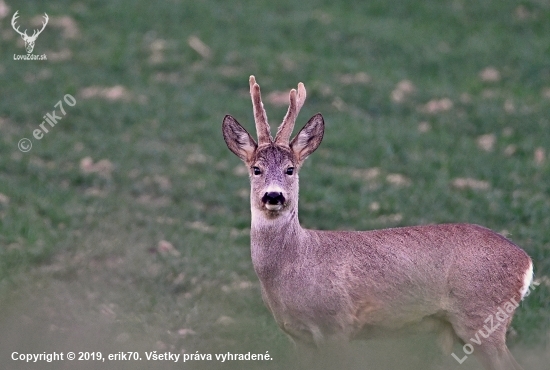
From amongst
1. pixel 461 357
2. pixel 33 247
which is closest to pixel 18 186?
pixel 33 247

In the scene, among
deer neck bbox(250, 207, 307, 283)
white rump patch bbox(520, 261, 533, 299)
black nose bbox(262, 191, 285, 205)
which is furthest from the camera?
white rump patch bbox(520, 261, 533, 299)

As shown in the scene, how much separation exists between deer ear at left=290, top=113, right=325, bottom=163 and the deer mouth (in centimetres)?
50

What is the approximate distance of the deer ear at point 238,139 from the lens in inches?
282

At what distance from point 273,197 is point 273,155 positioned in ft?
1.22

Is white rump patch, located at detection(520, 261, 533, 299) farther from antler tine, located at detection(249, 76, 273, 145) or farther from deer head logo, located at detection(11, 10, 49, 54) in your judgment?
deer head logo, located at detection(11, 10, 49, 54)

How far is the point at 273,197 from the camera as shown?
673 centimetres

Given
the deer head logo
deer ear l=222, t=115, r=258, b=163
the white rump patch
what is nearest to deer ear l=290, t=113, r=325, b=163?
deer ear l=222, t=115, r=258, b=163

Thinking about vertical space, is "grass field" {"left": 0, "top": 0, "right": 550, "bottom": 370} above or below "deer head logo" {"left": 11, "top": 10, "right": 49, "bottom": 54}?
below

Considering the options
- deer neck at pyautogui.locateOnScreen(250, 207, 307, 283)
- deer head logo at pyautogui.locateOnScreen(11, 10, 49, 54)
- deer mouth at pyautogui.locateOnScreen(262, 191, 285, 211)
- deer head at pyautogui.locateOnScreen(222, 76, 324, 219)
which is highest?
deer head logo at pyautogui.locateOnScreen(11, 10, 49, 54)

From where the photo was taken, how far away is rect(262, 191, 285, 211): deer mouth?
6.73 m

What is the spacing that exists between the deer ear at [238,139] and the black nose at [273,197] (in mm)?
496

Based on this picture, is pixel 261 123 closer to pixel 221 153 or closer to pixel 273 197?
pixel 273 197

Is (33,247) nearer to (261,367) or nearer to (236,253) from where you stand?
(236,253)

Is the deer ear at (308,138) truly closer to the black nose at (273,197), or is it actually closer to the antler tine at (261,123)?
the antler tine at (261,123)
